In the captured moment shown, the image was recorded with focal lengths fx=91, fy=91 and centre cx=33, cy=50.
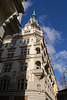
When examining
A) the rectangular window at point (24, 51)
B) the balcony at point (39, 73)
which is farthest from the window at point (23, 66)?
the balcony at point (39, 73)

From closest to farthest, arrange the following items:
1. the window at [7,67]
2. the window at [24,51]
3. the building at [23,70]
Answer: the building at [23,70] → the window at [7,67] → the window at [24,51]

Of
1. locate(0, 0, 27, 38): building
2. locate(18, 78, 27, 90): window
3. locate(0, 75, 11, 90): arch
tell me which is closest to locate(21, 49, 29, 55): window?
locate(18, 78, 27, 90): window

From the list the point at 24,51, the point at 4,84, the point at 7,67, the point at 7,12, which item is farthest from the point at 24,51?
the point at 7,12

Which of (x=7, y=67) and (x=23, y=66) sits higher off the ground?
(x=7, y=67)

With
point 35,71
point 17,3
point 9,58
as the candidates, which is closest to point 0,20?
point 17,3

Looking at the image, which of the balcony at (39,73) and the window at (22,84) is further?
the balcony at (39,73)

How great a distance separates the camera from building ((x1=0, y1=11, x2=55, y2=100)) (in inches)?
729

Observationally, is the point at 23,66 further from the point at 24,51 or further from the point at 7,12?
the point at 7,12

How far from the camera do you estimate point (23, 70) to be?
21.5m

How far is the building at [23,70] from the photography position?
18528 millimetres

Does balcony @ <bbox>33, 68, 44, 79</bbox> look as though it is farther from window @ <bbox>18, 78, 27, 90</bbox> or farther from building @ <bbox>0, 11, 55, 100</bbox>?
window @ <bbox>18, 78, 27, 90</bbox>

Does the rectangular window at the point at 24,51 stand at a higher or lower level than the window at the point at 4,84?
higher

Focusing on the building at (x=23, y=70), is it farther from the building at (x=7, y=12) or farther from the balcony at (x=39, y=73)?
the building at (x=7, y=12)

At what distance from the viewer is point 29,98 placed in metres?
17.6
